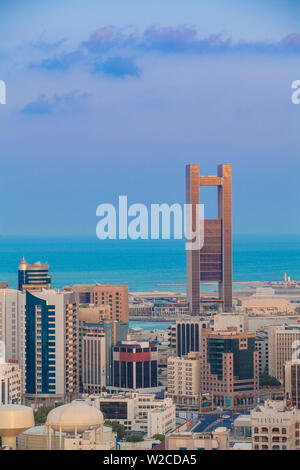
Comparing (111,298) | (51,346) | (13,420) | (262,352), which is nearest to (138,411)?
(51,346)

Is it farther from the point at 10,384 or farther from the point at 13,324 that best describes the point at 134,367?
the point at 10,384

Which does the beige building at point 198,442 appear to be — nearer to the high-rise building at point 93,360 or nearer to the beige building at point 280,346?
the high-rise building at point 93,360

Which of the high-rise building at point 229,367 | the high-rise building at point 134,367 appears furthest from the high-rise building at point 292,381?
the high-rise building at point 134,367

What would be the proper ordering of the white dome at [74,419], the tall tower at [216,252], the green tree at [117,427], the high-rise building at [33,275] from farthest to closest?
1. the tall tower at [216,252]
2. the high-rise building at [33,275]
3. the green tree at [117,427]
4. the white dome at [74,419]

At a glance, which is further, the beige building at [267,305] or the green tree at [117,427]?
the beige building at [267,305]

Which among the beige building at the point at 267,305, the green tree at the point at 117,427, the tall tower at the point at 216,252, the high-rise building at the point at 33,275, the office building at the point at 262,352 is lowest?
the green tree at the point at 117,427

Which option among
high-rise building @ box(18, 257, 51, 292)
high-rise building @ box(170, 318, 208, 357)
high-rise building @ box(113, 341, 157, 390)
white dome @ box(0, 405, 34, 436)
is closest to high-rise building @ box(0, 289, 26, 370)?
high-rise building @ box(113, 341, 157, 390)

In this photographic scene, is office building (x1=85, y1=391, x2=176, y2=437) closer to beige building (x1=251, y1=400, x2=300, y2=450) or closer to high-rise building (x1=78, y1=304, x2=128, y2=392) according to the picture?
high-rise building (x1=78, y1=304, x2=128, y2=392)

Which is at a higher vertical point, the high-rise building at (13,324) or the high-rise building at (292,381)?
the high-rise building at (13,324)

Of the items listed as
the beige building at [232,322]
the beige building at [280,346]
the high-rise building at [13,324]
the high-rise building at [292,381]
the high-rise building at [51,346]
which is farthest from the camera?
the beige building at [232,322]
